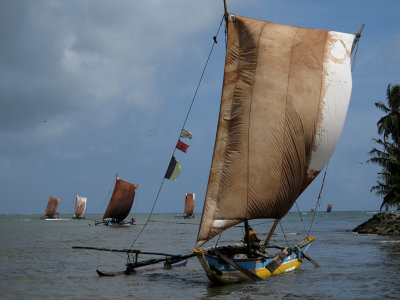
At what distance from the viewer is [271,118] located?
18.6 meters

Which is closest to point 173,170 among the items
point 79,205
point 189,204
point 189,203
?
point 189,204

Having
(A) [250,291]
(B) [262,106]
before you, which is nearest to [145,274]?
(A) [250,291]

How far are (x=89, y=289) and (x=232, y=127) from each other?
8.34m

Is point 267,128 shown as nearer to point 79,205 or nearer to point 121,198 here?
point 121,198

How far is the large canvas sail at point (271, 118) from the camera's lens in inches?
703

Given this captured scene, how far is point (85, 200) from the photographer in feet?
407

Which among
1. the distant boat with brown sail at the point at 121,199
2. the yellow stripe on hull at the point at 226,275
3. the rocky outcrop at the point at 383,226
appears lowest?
the yellow stripe on hull at the point at 226,275

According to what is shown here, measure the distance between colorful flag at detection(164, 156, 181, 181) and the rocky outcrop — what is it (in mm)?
29982

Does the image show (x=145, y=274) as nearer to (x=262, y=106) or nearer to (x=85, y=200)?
(x=262, y=106)

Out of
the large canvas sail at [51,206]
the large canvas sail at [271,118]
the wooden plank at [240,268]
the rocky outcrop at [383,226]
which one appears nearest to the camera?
the wooden plank at [240,268]

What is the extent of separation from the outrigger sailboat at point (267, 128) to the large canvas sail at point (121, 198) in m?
50.0

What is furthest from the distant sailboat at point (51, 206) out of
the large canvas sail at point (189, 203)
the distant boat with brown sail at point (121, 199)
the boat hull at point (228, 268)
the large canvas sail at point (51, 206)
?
the boat hull at point (228, 268)

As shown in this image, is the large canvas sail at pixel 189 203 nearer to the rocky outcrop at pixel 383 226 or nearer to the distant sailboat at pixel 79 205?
the distant sailboat at pixel 79 205

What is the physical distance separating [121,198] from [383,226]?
37942mm
